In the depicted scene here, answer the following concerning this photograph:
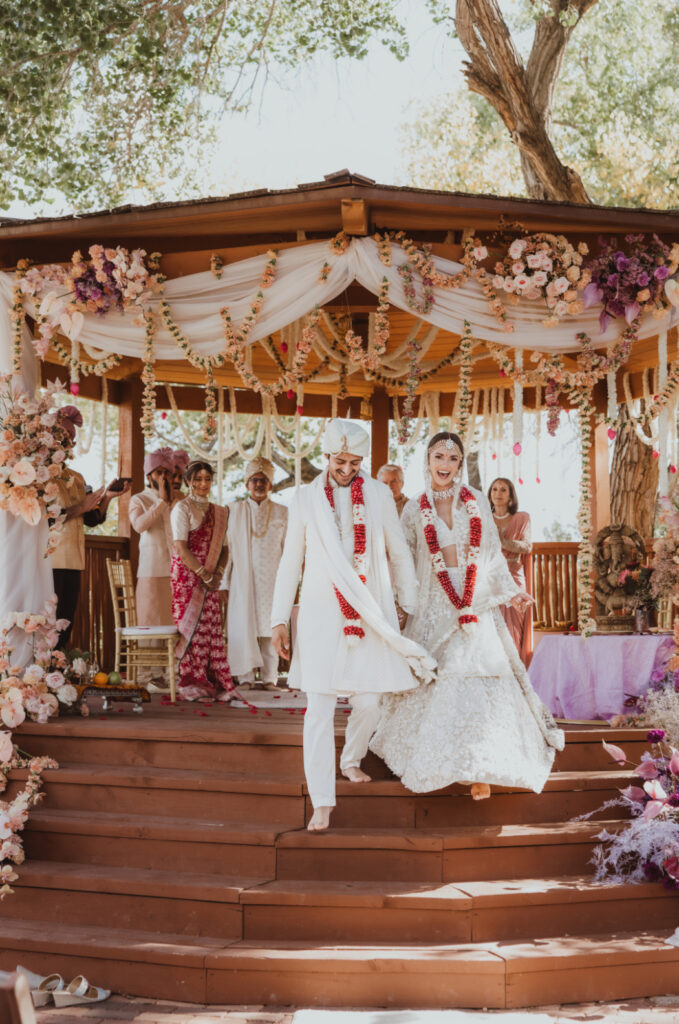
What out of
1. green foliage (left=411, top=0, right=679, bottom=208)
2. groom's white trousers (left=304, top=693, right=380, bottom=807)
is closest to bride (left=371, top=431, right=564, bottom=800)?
groom's white trousers (left=304, top=693, right=380, bottom=807)

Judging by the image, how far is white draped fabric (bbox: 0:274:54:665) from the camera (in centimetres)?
739

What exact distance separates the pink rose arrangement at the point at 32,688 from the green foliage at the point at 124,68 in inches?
335

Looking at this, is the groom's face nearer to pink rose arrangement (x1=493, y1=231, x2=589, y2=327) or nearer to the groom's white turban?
the groom's white turban

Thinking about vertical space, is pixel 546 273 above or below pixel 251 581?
above

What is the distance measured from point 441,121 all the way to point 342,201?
48.1ft

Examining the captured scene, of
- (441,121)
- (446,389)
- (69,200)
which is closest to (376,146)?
(441,121)

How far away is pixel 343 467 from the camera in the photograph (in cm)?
593

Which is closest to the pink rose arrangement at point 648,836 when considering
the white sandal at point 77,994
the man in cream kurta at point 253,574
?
the white sandal at point 77,994

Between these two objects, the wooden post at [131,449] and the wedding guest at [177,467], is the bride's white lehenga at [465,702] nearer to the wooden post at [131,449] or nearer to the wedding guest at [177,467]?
the wedding guest at [177,467]

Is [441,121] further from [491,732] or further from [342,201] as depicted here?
[491,732]

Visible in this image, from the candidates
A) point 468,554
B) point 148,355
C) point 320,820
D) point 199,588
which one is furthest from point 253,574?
point 320,820

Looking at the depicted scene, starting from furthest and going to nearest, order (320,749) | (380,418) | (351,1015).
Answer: (380,418), (320,749), (351,1015)

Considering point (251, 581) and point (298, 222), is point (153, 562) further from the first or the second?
point (298, 222)

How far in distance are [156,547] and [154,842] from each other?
3821mm
